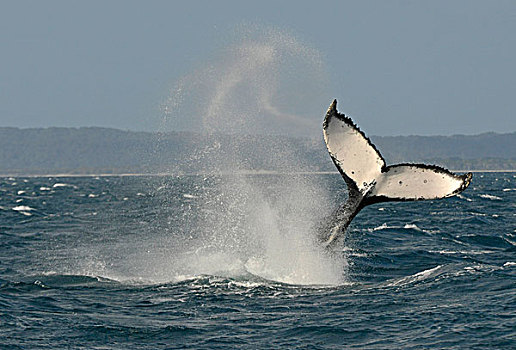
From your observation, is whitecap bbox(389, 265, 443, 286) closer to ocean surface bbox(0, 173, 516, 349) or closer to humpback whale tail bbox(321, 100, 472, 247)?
ocean surface bbox(0, 173, 516, 349)

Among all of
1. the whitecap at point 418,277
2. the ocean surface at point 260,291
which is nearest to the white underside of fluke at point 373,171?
the ocean surface at point 260,291

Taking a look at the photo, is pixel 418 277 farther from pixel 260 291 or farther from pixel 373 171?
pixel 373 171

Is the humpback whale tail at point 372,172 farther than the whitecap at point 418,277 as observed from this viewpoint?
No

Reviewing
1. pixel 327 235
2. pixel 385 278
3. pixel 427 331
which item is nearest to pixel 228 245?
pixel 385 278

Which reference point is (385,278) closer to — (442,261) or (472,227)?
(442,261)

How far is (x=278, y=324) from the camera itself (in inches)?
379

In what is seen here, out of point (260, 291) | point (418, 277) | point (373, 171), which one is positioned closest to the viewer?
point (373, 171)

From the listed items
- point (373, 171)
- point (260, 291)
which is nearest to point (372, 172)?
point (373, 171)

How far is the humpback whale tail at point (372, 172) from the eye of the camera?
9.38 m

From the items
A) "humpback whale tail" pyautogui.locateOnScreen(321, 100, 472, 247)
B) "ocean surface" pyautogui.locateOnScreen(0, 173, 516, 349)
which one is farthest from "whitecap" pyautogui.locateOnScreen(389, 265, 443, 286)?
"humpback whale tail" pyautogui.locateOnScreen(321, 100, 472, 247)

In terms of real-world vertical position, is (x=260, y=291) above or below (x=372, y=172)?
below

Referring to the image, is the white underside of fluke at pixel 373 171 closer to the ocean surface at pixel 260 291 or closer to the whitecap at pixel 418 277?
the ocean surface at pixel 260 291

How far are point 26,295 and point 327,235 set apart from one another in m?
4.96

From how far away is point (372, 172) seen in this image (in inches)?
394
